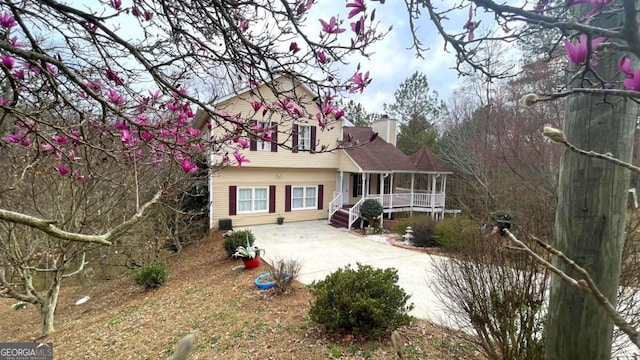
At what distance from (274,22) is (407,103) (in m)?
26.1

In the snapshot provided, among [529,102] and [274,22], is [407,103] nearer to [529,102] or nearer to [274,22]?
[274,22]

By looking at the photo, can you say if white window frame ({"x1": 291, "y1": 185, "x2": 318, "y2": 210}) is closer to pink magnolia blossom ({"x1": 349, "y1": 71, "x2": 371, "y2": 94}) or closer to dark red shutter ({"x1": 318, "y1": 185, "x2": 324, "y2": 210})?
dark red shutter ({"x1": 318, "y1": 185, "x2": 324, "y2": 210})

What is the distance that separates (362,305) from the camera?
13.3ft

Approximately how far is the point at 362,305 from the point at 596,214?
3182 millimetres

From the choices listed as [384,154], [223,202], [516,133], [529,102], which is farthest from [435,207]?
[529,102]

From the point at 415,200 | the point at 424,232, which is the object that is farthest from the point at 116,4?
the point at 415,200

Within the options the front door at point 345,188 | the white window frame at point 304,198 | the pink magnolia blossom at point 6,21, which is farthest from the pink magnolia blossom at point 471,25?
the front door at point 345,188

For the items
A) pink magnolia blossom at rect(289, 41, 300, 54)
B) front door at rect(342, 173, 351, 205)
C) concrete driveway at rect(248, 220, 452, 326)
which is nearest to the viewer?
pink magnolia blossom at rect(289, 41, 300, 54)

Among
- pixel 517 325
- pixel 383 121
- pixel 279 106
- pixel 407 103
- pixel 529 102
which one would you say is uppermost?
pixel 407 103

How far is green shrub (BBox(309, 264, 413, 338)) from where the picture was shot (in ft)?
13.6

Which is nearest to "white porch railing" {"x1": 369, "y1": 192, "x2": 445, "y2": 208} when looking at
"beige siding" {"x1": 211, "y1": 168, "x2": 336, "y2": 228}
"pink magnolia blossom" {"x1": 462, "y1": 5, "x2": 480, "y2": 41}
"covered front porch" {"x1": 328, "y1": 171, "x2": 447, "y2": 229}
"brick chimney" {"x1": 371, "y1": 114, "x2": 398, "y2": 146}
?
"covered front porch" {"x1": 328, "y1": 171, "x2": 447, "y2": 229}

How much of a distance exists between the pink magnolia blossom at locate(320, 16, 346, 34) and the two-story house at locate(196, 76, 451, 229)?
1039 cm

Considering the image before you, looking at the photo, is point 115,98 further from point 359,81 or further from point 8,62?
point 359,81

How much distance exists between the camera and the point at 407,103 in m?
26.8
